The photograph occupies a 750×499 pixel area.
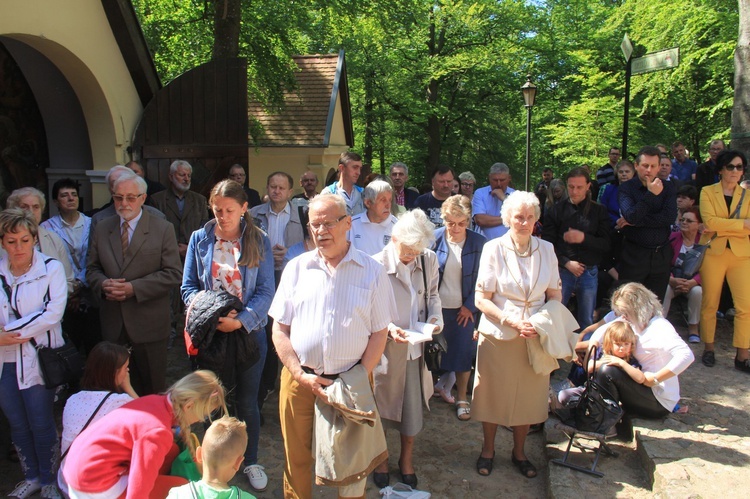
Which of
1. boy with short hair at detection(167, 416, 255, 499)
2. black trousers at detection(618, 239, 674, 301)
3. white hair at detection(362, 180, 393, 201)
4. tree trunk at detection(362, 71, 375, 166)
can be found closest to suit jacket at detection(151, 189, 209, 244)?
white hair at detection(362, 180, 393, 201)

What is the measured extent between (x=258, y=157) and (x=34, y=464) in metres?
12.8

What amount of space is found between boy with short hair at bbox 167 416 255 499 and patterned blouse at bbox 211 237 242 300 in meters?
1.16

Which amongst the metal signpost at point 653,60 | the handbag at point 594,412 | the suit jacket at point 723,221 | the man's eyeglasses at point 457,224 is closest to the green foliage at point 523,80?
the metal signpost at point 653,60

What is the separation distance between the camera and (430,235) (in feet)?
12.6

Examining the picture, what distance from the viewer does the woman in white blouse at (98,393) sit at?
3125 mm

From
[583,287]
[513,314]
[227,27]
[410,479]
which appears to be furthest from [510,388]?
[227,27]

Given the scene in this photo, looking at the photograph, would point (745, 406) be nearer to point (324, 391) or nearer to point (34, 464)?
point (324, 391)

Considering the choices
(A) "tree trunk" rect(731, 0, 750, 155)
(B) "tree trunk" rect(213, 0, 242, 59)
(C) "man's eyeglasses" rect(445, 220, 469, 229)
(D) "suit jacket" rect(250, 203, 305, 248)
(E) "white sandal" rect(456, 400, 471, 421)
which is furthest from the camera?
(B) "tree trunk" rect(213, 0, 242, 59)

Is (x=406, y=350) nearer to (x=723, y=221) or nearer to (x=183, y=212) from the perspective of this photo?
(x=183, y=212)

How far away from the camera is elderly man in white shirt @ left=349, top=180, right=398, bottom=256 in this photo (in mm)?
4633

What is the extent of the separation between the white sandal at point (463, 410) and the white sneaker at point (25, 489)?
296 centimetres

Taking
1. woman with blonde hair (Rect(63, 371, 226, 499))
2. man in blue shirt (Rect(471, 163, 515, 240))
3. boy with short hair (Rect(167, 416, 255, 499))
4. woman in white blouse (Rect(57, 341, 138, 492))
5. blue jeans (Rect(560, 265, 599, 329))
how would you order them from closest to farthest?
boy with short hair (Rect(167, 416, 255, 499))
woman with blonde hair (Rect(63, 371, 226, 499))
woman in white blouse (Rect(57, 341, 138, 492))
blue jeans (Rect(560, 265, 599, 329))
man in blue shirt (Rect(471, 163, 515, 240))

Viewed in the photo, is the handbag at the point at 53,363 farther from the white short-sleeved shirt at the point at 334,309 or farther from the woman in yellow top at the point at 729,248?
the woman in yellow top at the point at 729,248

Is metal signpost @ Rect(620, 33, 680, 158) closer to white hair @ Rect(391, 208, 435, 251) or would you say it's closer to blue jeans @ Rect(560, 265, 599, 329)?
blue jeans @ Rect(560, 265, 599, 329)
